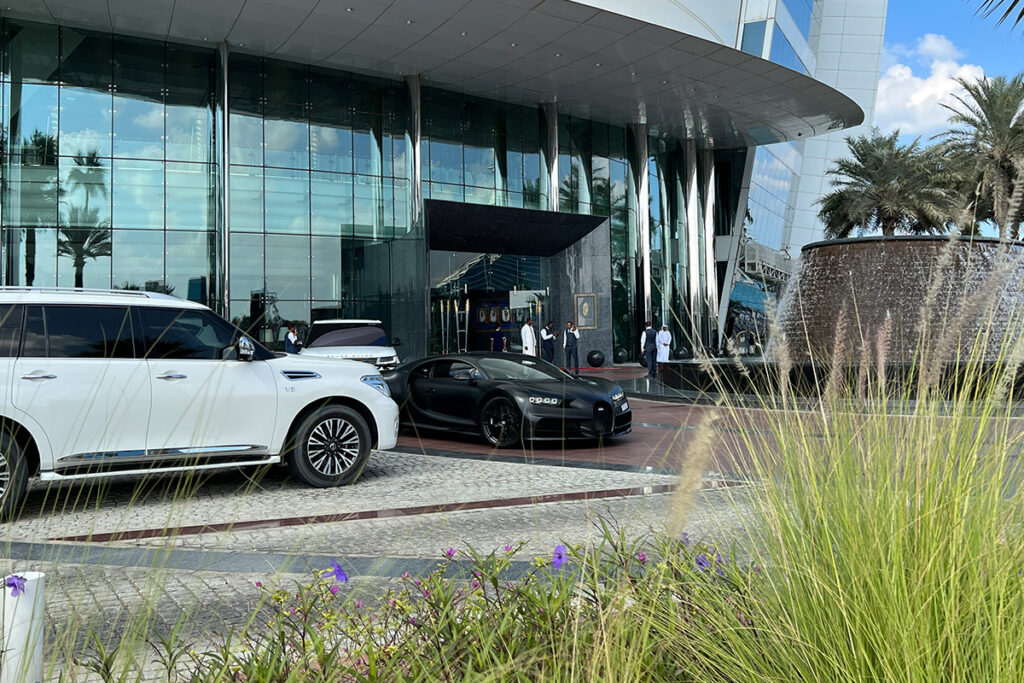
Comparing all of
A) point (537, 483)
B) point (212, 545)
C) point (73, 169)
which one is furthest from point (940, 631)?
point (73, 169)

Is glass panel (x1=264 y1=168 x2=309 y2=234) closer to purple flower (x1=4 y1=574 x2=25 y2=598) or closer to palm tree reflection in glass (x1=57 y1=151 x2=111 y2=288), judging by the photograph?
palm tree reflection in glass (x1=57 y1=151 x2=111 y2=288)

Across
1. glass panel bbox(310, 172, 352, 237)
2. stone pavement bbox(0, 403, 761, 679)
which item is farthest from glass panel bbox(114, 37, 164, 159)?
stone pavement bbox(0, 403, 761, 679)

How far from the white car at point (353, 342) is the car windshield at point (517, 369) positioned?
6.03m

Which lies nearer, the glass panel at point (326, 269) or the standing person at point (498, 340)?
the glass panel at point (326, 269)

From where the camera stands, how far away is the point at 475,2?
82.4ft

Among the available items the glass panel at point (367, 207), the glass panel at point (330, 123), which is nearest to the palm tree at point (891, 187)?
the glass panel at point (367, 207)

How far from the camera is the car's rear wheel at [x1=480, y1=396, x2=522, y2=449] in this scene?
11.9 meters

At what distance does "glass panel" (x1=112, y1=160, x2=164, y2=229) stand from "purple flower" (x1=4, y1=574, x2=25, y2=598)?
27264 millimetres

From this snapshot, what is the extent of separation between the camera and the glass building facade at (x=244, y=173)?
2623 cm

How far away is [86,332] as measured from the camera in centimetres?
763

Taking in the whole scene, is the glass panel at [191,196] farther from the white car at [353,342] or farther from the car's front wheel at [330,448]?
the car's front wheel at [330,448]

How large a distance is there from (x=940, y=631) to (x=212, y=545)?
5351mm

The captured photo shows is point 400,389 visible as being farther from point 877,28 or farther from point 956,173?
point 877,28

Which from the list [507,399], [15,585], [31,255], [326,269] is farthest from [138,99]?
[15,585]
